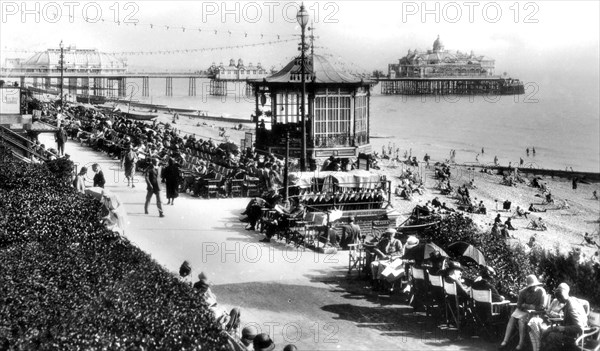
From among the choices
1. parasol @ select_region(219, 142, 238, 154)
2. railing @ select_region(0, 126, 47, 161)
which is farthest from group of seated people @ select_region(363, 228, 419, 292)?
parasol @ select_region(219, 142, 238, 154)

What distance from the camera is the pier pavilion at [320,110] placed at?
34.3 metres

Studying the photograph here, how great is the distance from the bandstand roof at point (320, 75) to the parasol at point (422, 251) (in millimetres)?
21036

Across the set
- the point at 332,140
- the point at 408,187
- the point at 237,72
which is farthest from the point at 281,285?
the point at 237,72

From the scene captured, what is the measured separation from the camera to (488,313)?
10.9 metres

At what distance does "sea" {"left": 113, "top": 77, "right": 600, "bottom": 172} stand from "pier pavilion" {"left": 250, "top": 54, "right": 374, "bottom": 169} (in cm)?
2572

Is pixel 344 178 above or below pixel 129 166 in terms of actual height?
below

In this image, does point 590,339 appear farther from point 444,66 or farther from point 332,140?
point 444,66

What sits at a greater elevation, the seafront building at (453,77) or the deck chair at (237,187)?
the seafront building at (453,77)

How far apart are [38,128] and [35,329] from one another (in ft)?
83.1

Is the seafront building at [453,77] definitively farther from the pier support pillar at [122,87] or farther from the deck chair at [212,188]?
the deck chair at [212,188]

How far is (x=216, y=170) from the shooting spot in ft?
75.5

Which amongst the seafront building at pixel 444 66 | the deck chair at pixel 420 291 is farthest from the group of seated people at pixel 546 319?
the seafront building at pixel 444 66

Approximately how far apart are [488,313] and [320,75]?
24584mm

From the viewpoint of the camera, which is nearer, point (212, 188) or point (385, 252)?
point (385, 252)
